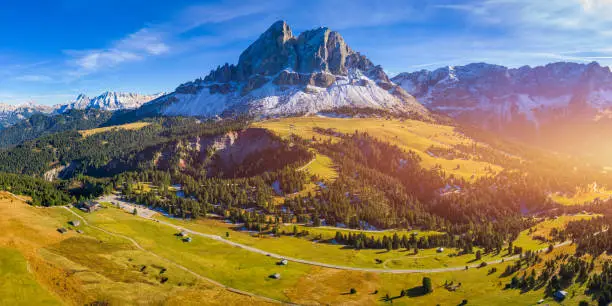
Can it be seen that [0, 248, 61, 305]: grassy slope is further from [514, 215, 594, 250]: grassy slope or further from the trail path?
[514, 215, 594, 250]: grassy slope

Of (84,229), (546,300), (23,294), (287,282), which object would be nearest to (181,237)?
(84,229)

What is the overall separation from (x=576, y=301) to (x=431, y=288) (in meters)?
39.3

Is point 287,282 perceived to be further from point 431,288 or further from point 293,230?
point 293,230

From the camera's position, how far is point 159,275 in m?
103

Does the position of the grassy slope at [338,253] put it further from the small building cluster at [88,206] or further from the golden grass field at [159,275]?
the small building cluster at [88,206]

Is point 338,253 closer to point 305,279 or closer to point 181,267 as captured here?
point 305,279

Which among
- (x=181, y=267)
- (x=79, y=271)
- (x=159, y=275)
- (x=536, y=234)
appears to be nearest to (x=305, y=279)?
(x=181, y=267)

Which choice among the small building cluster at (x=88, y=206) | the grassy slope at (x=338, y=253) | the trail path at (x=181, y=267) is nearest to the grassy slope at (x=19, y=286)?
the trail path at (x=181, y=267)

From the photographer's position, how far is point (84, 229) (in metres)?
127

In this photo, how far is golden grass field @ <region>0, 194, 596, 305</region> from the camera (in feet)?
282

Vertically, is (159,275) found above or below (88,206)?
below

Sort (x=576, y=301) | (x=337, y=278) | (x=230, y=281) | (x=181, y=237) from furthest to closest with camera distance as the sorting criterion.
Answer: (x=181, y=237) < (x=337, y=278) < (x=230, y=281) < (x=576, y=301)

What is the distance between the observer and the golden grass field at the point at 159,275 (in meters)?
86.1

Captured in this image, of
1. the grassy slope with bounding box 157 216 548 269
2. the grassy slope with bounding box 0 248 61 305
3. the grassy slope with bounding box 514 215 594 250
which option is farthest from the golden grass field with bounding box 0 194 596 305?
the grassy slope with bounding box 514 215 594 250
